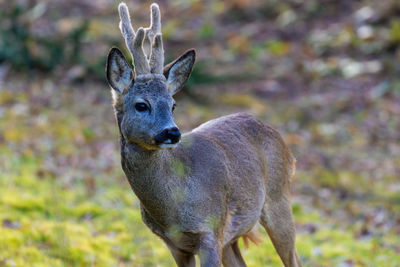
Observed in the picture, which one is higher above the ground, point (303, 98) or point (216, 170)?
point (216, 170)

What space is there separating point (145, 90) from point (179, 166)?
2.12 ft

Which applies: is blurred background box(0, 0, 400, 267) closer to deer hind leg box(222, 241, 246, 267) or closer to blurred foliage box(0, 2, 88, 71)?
blurred foliage box(0, 2, 88, 71)

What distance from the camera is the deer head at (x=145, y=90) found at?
4918mm

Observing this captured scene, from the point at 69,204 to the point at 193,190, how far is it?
13.8ft

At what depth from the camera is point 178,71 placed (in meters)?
5.45

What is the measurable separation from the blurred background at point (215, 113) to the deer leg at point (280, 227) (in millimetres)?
302

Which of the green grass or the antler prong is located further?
the green grass

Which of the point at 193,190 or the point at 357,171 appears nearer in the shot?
the point at 193,190

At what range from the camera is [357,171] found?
11594 mm

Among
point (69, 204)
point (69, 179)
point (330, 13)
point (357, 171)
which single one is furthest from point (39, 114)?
point (330, 13)

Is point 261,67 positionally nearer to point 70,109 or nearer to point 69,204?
point 70,109

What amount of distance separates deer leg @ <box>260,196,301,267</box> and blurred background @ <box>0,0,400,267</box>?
11.9 inches

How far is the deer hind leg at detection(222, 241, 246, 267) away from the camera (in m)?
6.18

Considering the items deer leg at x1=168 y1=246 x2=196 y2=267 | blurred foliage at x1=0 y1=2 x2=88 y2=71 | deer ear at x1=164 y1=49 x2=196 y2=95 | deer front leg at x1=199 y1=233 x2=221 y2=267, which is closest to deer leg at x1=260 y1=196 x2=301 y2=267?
deer leg at x1=168 y1=246 x2=196 y2=267
